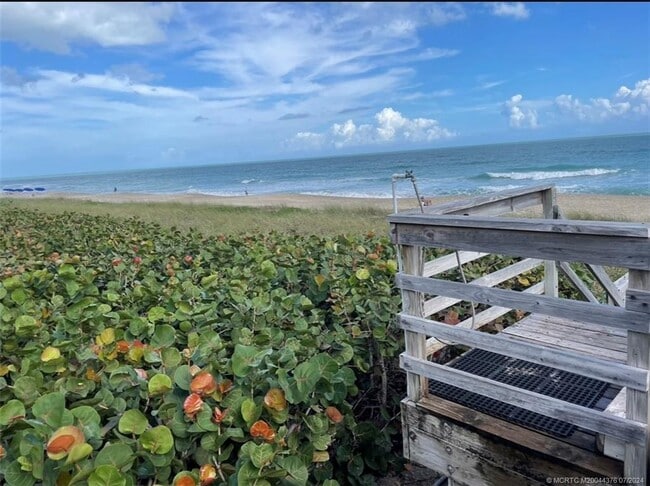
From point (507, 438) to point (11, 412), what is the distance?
1.88m

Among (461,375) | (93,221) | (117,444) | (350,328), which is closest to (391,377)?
(350,328)

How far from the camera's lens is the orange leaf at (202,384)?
178cm

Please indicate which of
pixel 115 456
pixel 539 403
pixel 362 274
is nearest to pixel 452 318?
pixel 362 274

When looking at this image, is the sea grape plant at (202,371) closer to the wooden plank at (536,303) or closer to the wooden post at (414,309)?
the wooden post at (414,309)

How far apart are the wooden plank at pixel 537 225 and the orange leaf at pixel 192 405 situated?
1134 millimetres

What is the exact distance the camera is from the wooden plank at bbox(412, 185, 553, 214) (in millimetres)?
2625

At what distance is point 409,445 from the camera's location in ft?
8.22

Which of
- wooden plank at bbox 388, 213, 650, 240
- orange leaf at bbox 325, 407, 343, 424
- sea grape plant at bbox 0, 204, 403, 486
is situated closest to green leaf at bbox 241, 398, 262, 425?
sea grape plant at bbox 0, 204, 403, 486

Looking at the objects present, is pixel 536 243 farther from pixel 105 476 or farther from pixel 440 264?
pixel 105 476

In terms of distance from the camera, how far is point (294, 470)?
1780mm

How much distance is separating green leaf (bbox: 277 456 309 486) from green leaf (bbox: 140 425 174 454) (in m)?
0.39

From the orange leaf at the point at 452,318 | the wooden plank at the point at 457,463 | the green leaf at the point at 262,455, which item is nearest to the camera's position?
the green leaf at the point at 262,455

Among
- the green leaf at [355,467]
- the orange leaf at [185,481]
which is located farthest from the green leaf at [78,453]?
the green leaf at [355,467]

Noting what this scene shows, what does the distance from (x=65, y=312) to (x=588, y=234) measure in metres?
2.49
